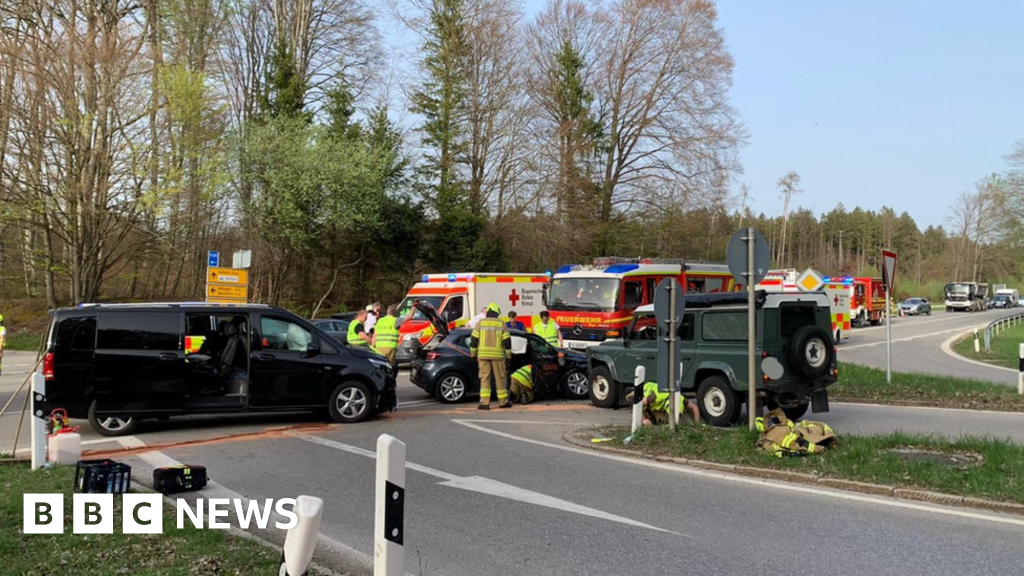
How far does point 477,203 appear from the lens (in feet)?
131

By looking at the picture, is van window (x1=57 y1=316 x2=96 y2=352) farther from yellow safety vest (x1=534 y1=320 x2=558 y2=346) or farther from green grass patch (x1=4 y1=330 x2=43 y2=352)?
green grass patch (x1=4 y1=330 x2=43 y2=352)

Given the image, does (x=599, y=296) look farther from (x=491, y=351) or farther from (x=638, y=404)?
(x=638, y=404)

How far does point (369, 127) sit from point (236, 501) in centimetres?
3349

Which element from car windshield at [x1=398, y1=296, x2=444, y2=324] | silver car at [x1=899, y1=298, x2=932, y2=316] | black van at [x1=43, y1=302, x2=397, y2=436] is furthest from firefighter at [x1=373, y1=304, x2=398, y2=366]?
silver car at [x1=899, y1=298, x2=932, y2=316]

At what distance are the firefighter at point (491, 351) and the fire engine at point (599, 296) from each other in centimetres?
756

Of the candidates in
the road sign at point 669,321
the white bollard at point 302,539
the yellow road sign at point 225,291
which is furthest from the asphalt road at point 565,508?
the yellow road sign at point 225,291

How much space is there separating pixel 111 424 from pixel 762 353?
356 inches

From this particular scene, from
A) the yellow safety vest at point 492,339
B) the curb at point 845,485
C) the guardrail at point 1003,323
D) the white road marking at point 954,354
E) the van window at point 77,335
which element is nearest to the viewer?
the curb at point 845,485

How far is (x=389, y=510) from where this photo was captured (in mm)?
3234

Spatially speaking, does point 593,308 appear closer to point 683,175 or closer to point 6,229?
point 6,229

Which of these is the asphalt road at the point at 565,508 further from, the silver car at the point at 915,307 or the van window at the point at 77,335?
the silver car at the point at 915,307

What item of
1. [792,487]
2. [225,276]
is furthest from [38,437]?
[225,276]

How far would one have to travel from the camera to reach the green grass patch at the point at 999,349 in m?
26.4

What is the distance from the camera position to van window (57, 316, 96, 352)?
10.2 metres
